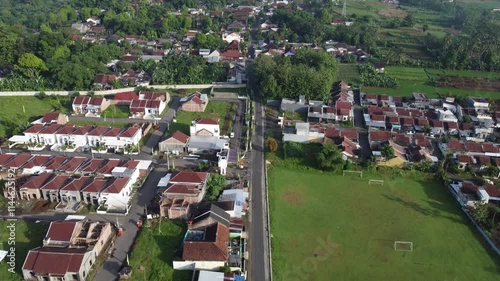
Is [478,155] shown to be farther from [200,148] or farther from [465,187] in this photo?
[200,148]

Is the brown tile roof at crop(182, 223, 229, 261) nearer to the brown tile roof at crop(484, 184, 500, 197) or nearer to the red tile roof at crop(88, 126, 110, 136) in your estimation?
the red tile roof at crop(88, 126, 110, 136)

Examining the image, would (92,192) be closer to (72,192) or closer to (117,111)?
(72,192)

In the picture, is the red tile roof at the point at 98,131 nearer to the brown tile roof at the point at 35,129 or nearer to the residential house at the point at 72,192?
the brown tile roof at the point at 35,129

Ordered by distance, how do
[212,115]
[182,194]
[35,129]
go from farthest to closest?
1. [212,115]
2. [35,129]
3. [182,194]

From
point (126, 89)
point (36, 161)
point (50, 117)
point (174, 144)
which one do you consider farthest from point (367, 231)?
point (126, 89)

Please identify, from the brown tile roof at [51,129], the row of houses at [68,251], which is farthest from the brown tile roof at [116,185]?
the brown tile roof at [51,129]
